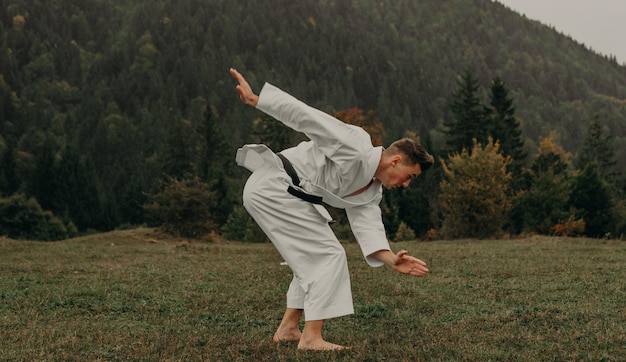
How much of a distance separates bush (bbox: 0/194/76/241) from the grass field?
4406 centimetres

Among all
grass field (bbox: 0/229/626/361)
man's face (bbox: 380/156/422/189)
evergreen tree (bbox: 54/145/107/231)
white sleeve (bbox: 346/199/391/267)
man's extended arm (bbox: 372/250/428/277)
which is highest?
man's face (bbox: 380/156/422/189)

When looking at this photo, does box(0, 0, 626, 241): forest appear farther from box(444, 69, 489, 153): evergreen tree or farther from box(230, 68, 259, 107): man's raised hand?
box(230, 68, 259, 107): man's raised hand

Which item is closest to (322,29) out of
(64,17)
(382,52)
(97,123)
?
(382,52)

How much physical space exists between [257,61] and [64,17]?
51.9 metres

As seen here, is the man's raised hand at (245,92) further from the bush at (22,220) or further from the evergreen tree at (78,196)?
the evergreen tree at (78,196)

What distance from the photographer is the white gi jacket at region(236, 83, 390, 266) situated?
5.71 meters

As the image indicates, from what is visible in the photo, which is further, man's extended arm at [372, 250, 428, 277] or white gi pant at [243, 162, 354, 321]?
white gi pant at [243, 162, 354, 321]

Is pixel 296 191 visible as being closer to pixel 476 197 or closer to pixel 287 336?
pixel 287 336

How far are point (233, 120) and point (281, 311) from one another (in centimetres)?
11688

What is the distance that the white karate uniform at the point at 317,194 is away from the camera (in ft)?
18.8

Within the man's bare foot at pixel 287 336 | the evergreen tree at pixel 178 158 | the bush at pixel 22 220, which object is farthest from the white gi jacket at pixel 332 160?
the evergreen tree at pixel 178 158

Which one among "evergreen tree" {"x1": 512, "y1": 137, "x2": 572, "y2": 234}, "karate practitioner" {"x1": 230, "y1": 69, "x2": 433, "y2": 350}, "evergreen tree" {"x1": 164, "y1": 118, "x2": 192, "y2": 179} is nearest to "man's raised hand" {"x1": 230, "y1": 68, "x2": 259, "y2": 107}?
"karate practitioner" {"x1": 230, "y1": 69, "x2": 433, "y2": 350}

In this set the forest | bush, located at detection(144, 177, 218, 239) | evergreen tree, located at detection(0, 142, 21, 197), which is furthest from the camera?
evergreen tree, located at detection(0, 142, 21, 197)

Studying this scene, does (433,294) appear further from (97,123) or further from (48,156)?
(97,123)
